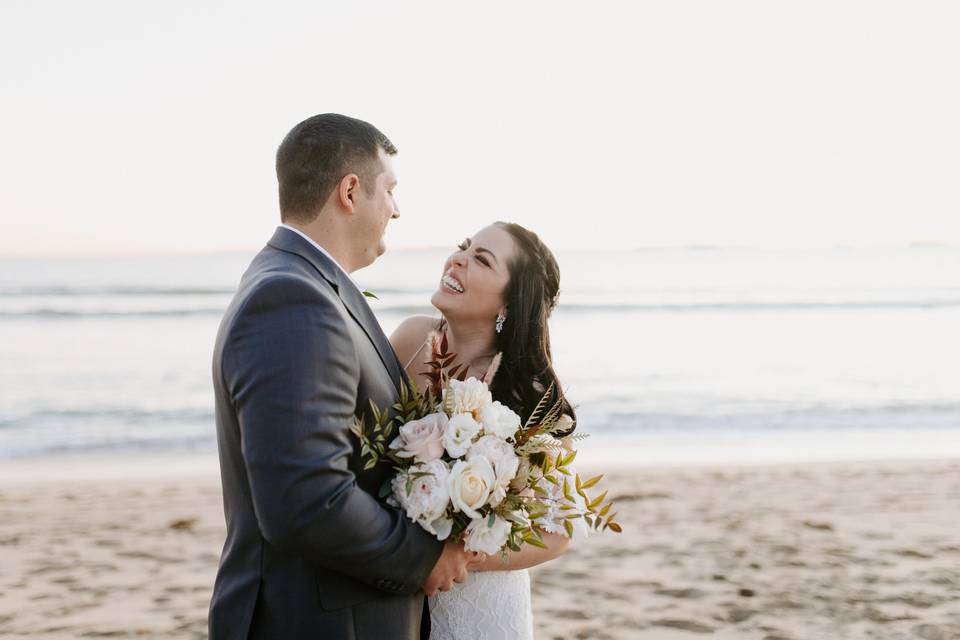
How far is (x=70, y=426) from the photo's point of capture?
11695mm

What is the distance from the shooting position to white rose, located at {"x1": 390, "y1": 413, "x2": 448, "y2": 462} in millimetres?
2342

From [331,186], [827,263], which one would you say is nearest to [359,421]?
[331,186]

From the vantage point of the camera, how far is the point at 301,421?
199cm

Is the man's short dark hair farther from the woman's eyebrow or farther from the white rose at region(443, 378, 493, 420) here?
the woman's eyebrow

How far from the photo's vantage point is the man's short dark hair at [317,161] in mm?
2479

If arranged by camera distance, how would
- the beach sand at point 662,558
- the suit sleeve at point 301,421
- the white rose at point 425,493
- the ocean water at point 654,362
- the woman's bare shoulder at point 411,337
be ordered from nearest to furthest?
the suit sleeve at point 301,421 < the white rose at point 425,493 < the woman's bare shoulder at point 411,337 < the beach sand at point 662,558 < the ocean water at point 654,362

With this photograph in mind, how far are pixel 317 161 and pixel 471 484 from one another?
3.13ft

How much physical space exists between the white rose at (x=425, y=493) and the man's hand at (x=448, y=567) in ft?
0.42

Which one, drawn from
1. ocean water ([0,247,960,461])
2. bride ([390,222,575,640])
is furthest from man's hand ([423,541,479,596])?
ocean water ([0,247,960,461])

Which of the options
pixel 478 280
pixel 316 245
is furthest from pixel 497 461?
pixel 478 280

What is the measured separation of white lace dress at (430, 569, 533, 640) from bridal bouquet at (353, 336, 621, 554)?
0.84 metres

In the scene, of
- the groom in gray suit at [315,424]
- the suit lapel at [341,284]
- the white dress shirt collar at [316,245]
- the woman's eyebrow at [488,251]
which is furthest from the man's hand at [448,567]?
the woman's eyebrow at [488,251]

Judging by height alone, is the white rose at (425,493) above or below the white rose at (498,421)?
below

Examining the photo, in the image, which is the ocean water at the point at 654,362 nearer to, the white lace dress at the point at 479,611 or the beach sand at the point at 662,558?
the beach sand at the point at 662,558
